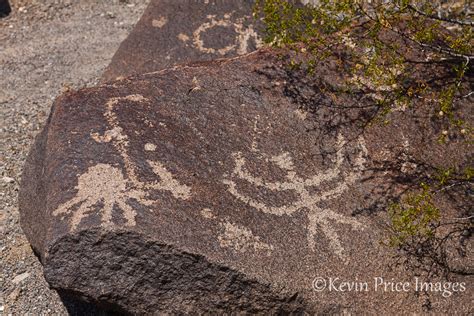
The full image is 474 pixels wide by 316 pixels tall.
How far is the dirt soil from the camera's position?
4012mm

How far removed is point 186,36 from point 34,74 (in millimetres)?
1870

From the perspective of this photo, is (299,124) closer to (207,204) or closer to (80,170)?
(207,204)

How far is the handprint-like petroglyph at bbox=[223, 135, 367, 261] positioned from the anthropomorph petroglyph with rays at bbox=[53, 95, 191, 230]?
355 millimetres

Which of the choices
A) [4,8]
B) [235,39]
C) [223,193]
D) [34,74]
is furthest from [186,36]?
[4,8]

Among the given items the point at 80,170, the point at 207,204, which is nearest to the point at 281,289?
the point at 207,204

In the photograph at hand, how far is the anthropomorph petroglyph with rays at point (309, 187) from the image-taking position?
3.35m

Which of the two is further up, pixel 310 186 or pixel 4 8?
pixel 310 186

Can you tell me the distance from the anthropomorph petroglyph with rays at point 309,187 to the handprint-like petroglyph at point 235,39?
1.70 m

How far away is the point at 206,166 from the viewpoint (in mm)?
3434

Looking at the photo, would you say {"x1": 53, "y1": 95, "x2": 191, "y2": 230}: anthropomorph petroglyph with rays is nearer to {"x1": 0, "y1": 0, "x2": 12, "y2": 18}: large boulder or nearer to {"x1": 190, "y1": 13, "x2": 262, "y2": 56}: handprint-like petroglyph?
{"x1": 190, "y1": 13, "x2": 262, "y2": 56}: handprint-like petroglyph

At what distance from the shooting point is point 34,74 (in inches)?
239

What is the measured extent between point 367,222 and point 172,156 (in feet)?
3.76

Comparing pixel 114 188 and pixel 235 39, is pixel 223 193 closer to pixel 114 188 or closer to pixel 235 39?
pixel 114 188

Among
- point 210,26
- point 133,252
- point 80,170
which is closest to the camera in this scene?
point 133,252
